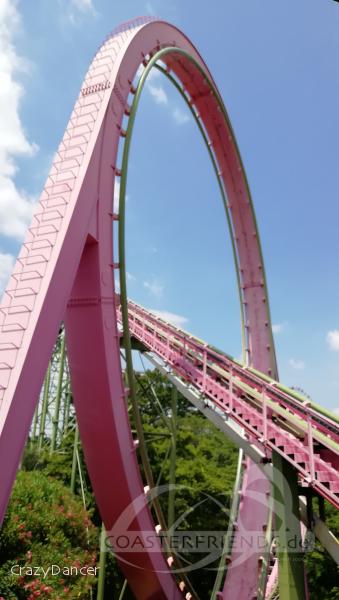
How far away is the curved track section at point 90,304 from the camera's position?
417 centimetres

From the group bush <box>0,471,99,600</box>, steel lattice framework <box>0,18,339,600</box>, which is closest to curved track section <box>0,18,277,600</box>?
steel lattice framework <box>0,18,339,600</box>

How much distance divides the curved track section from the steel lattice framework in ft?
0.05

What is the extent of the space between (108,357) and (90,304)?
850 millimetres

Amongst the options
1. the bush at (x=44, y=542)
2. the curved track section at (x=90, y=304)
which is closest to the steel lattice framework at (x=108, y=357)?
the curved track section at (x=90, y=304)

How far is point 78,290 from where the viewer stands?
650 centimetres

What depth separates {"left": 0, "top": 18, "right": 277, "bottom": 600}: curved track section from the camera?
417 cm

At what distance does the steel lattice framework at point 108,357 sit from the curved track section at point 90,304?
2cm

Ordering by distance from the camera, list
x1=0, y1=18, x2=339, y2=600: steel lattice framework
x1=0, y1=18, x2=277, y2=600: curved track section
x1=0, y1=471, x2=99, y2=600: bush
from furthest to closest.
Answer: x1=0, y1=471, x2=99, y2=600: bush < x1=0, y1=18, x2=339, y2=600: steel lattice framework < x1=0, y1=18, x2=277, y2=600: curved track section

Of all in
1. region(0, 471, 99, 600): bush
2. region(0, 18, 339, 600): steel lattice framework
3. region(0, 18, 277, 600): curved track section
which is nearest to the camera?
region(0, 18, 277, 600): curved track section

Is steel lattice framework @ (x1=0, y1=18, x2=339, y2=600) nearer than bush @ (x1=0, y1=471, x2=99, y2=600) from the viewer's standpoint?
Yes

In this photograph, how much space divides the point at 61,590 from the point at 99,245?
202 inches

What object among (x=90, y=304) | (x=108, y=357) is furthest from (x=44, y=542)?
(x=90, y=304)

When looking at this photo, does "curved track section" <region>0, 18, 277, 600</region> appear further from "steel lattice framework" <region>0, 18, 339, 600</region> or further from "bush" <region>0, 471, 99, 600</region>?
"bush" <region>0, 471, 99, 600</region>

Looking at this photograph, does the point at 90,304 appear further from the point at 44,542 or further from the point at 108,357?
the point at 44,542
